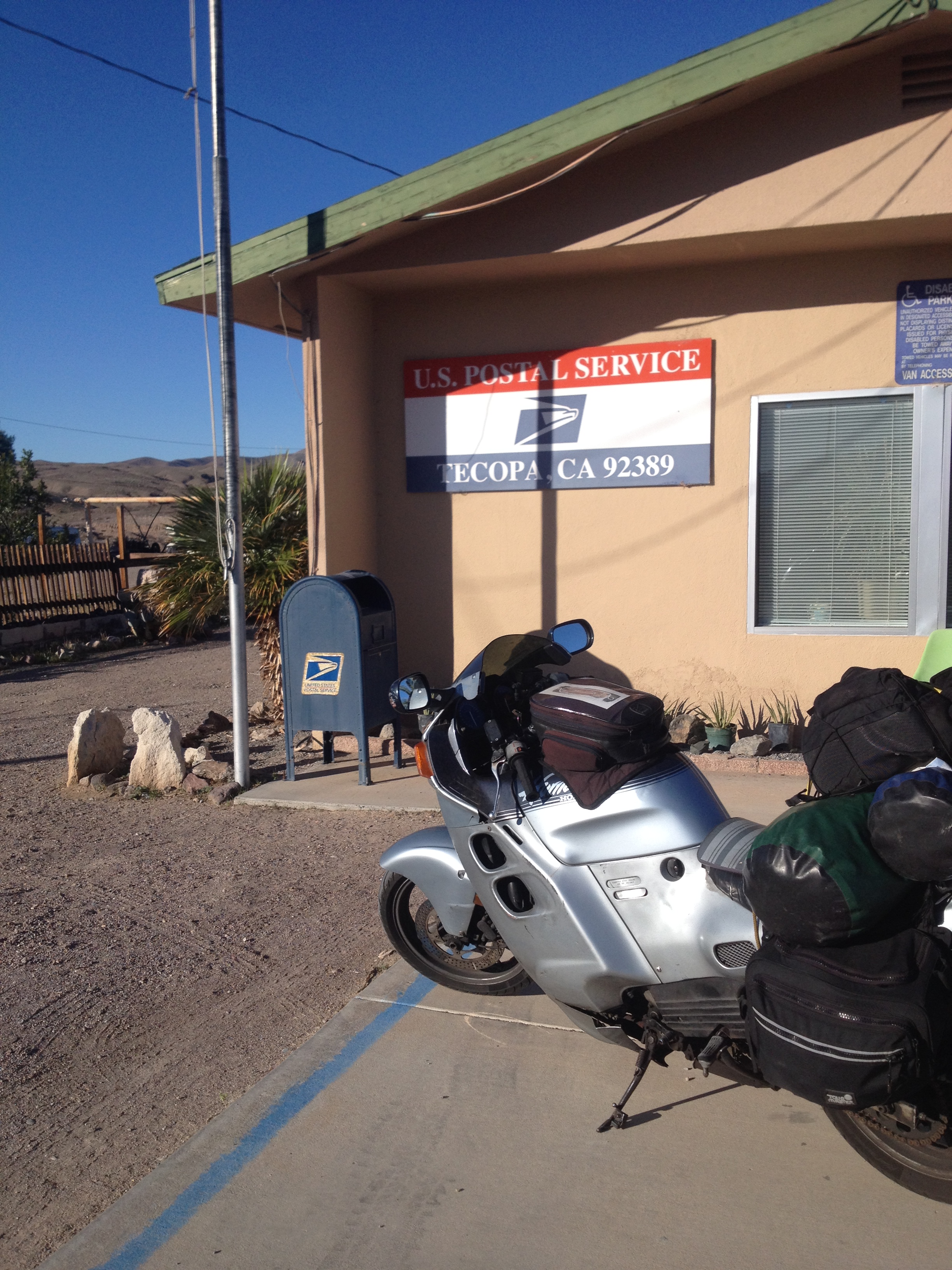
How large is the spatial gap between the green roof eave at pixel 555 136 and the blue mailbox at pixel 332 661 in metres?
2.41

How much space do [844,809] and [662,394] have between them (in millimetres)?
5771

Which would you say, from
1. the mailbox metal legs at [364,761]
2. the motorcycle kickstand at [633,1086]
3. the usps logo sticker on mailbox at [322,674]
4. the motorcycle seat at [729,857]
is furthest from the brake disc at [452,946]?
the usps logo sticker on mailbox at [322,674]

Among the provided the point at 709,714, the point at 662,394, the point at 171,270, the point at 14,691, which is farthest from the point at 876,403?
the point at 14,691

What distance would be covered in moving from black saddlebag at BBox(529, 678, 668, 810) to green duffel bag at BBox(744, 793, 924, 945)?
22.2 inches

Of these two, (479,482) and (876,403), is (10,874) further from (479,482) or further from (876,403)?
(876,403)

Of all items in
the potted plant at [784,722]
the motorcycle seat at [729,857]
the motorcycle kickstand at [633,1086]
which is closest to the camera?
the motorcycle seat at [729,857]

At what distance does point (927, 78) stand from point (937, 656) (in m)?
4.98

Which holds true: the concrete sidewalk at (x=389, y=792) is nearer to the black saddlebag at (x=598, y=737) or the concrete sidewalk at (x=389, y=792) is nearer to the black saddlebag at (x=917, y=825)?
the black saddlebag at (x=598, y=737)

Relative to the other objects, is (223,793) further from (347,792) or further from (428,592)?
(428,592)

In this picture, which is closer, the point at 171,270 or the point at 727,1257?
the point at 727,1257

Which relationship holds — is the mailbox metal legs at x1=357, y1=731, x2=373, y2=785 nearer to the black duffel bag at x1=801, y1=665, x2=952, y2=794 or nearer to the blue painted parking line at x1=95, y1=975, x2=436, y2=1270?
the blue painted parking line at x1=95, y1=975, x2=436, y2=1270

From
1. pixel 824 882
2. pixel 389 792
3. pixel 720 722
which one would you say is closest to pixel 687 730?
pixel 720 722

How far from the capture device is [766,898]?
94.8 inches

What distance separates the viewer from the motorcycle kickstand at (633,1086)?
284cm
